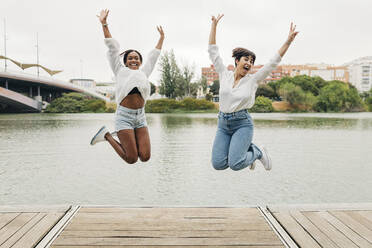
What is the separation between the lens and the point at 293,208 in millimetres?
5645

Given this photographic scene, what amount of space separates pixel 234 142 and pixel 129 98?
5.45 ft

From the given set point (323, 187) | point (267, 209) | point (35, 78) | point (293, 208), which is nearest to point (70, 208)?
point (267, 209)

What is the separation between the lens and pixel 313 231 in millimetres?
4832

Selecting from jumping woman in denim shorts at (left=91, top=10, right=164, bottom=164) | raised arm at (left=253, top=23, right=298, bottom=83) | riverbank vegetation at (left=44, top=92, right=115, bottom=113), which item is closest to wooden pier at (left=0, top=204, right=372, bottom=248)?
jumping woman in denim shorts at (left=91, top=10, right=164, bottom=164)

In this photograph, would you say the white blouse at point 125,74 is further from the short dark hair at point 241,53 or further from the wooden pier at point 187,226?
the wooden pier at point 187,226

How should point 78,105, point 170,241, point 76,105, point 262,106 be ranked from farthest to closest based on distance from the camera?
point 76,105
point 78,105
point 262,106
point 170,241

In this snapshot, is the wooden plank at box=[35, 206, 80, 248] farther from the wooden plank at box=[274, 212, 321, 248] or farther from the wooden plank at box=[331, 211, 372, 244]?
the wooden plank at box=[331, 211, 372, 244]

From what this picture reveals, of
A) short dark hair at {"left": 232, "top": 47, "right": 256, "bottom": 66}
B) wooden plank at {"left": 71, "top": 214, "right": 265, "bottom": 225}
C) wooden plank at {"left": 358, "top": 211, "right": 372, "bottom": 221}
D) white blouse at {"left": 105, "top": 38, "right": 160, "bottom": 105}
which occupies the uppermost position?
short dark hair at {"left": 232, "top": 47, "right": 256, "bottom": 66}

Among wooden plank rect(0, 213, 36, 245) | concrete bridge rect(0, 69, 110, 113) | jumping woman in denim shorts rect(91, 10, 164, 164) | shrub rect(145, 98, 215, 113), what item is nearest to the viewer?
wooden plank rect(0, 213, 36, 245)

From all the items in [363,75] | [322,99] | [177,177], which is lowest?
[177,177]

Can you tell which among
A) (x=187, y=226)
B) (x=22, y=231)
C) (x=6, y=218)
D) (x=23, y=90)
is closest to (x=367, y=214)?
(x=187, y=226)

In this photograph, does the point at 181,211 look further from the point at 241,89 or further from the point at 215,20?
the point at 215,20

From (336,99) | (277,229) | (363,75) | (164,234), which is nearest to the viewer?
(164,234)

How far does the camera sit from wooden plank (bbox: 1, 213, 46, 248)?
14.6 feet
